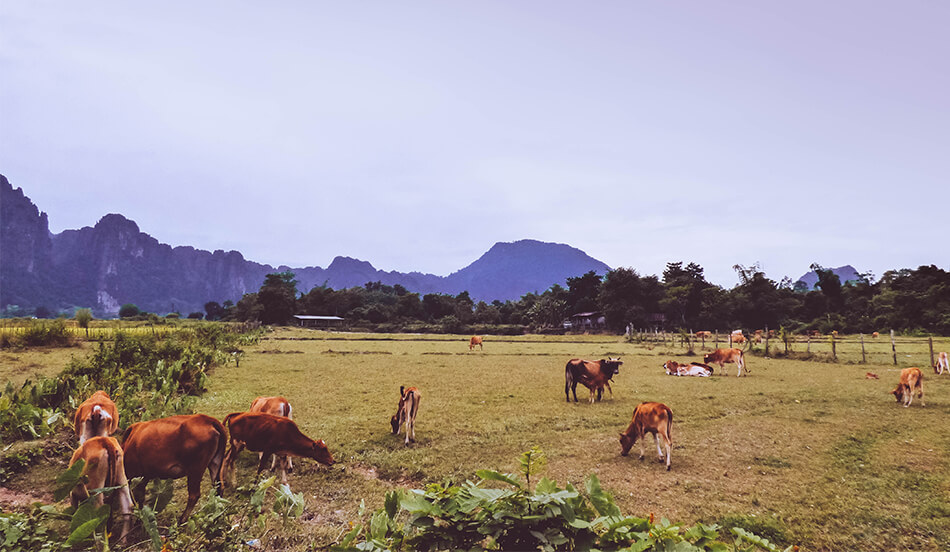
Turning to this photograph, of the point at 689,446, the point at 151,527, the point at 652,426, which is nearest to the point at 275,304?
the point at 689,446

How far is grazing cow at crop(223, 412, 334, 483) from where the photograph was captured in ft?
21.1

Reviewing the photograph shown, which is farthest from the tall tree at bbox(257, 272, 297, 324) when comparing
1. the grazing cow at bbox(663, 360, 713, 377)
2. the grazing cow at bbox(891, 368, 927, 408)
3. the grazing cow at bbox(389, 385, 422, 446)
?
the grazing cow at bbox(891, 368, 927, 408)

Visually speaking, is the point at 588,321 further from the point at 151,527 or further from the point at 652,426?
the point at 151,527

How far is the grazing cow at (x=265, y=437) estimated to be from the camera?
6.43 m

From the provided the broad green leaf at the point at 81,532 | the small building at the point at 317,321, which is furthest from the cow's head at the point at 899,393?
the small building at the point at 317,321

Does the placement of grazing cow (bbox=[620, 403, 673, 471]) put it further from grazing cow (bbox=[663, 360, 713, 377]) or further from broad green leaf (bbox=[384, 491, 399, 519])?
grazing cow (bbox=[663, 360, 713, 377])

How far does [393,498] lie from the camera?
6.66 feet

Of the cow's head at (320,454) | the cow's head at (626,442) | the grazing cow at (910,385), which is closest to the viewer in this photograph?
the cow's head at (320,454)

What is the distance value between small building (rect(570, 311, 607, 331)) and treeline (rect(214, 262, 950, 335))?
2.04 m

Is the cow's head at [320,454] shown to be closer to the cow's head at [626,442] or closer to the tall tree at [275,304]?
the cow's head at [626,442]

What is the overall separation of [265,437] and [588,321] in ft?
228

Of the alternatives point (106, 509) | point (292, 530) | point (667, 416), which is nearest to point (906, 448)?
point (667, 416)

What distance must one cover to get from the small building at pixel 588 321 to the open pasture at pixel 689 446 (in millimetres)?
50236

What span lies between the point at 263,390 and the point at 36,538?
13.0 m
